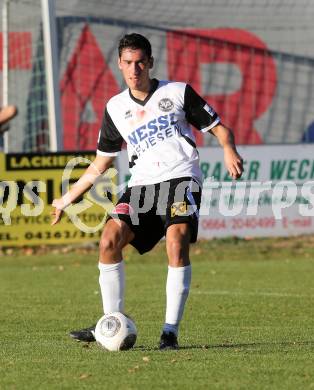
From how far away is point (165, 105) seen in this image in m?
8.45

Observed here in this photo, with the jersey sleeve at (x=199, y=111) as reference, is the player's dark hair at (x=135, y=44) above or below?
above

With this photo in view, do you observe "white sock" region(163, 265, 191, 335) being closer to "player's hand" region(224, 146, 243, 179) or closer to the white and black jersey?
the white and black jersey

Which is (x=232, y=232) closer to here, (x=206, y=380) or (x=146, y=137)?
(x=146, y=137)

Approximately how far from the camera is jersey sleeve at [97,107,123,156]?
8.69m

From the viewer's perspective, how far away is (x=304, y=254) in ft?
62.2

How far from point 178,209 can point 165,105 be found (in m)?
0.79

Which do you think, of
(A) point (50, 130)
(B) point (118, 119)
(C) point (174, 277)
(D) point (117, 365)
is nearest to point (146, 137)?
(B) point (118, 119)

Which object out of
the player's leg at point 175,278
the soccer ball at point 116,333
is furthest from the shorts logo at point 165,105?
the soccer ball at point 116,333

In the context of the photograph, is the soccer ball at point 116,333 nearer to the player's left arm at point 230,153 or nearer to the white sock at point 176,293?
the white sock at point 176,293

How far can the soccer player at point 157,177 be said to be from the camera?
830cm

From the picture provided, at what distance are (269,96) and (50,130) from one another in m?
5.56

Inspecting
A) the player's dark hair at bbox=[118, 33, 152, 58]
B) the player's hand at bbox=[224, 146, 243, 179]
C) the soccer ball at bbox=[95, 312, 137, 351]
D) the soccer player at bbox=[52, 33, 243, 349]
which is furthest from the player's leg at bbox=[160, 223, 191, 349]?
the player's dark hair at bbox=[118, 33, 152, 58]

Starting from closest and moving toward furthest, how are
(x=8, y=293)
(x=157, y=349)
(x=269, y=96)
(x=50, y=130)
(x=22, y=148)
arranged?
(x=157, y=349) < (x=8, y=293) < (x=50, y=130) < (x=22, y=148) < (x=269, y=96)

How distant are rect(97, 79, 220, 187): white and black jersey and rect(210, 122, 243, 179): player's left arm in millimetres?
71
